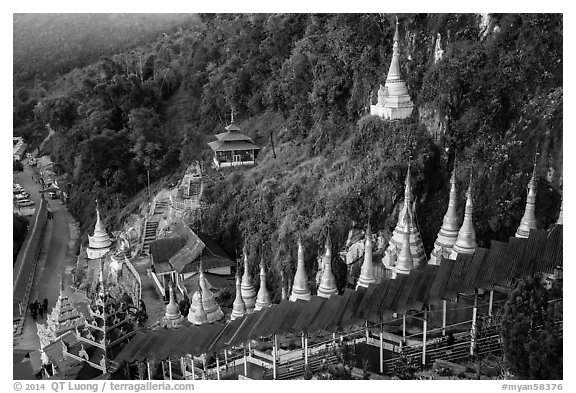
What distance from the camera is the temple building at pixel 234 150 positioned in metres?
22.6

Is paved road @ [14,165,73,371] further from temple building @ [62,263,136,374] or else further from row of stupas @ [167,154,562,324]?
row of stupas @ [167,154,562,324]

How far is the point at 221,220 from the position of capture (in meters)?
20.5

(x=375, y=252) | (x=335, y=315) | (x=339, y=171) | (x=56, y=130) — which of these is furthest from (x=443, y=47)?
(x=56, y=130)

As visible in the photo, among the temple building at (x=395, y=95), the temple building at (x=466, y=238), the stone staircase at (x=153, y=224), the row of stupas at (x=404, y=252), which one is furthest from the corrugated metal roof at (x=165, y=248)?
the temple building at (x=466, y=238)

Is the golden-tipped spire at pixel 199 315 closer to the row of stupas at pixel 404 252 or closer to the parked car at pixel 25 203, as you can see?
the row of stupas at pixel 404 252

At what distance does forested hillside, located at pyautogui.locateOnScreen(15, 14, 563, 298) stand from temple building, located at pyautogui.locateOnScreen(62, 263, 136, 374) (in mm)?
4688

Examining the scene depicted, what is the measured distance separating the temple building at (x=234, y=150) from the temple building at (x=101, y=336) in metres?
9.59

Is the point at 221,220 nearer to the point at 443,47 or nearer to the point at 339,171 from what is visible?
the point at 339,171

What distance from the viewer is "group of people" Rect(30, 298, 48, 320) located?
16.8 metres

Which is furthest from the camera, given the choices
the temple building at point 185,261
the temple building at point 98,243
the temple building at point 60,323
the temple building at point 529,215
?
the temple building at point 98,243

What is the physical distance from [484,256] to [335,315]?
2458mm

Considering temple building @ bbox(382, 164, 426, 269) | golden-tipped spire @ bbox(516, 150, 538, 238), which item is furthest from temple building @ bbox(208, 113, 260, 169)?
golden-tipped spire @ bbox(516, 150, 538, 238)

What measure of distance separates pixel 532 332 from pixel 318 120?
39.6 feet
